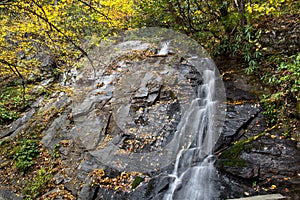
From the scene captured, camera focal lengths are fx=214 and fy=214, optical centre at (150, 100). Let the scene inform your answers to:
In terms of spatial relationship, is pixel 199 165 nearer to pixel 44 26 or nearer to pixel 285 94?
pixel 285 94

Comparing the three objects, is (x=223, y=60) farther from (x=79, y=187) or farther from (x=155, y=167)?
(x=79, y=187)

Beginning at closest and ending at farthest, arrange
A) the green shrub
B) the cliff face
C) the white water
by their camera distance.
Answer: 1. the cliff face
2. the white water
3. the green shrub

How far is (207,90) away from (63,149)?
4.60 metres

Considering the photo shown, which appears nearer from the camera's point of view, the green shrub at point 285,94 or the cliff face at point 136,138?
the cliff face at point 136,138

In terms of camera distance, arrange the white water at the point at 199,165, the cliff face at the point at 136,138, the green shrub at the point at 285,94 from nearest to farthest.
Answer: the cliff face at the point at 136,138 → the white water at the point at 199,165 → the green shrub at the point at 285,94

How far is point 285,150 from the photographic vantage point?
3875 millimetres

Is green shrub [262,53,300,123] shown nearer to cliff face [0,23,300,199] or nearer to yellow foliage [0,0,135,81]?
cliff face [0,23,300,199]

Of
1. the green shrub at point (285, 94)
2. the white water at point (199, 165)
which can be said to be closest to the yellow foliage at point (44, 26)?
the white water at point (199, 165)

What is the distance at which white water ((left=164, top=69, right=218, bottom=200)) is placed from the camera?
411 cm

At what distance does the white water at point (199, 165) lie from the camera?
13.5ft

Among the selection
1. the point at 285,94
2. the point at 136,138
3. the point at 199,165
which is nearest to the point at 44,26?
the point at 136,138

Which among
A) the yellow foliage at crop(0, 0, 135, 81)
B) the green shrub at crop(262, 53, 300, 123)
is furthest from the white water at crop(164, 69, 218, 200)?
the yellow foliage at crop(0, 0, 135, 81)


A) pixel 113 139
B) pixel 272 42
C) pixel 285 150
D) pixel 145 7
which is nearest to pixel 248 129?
pixel 285 150

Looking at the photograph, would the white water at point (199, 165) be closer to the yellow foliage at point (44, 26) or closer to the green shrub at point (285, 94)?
the green shrub at point (285, 94)
